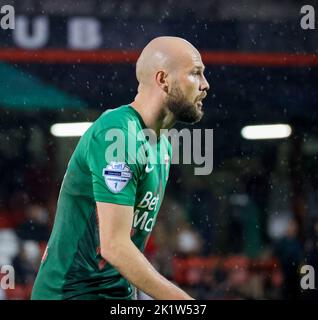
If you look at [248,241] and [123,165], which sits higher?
[123,165]

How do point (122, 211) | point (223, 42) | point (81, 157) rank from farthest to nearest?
point (223, 42) < point (81, 157) < point (122, 211)

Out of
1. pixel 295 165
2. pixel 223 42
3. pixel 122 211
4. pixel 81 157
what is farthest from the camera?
pixel 295 165

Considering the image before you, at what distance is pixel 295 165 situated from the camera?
211 inches

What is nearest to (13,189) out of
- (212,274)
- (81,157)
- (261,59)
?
(212,274)

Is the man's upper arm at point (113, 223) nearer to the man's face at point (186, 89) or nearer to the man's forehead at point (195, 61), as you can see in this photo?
the man's face at point (186, 89)

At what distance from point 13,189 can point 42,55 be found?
872 millimetres

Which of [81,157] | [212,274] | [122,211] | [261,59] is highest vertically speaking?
[261,59]

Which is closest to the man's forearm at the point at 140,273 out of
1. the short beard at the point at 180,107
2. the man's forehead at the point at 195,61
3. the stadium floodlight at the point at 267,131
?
the short beard at the point at 180,107

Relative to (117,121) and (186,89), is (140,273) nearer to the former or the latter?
(117,121)

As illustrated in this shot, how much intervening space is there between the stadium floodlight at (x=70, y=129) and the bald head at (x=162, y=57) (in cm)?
213

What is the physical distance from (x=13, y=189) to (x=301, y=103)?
1.90 metres

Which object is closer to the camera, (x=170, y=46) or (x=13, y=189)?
(x=170, y=46)

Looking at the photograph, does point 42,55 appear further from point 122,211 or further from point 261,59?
point 122,211

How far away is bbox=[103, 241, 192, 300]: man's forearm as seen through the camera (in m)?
2.48
